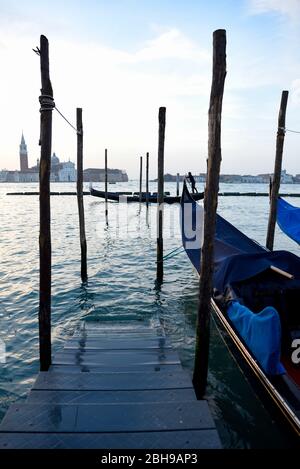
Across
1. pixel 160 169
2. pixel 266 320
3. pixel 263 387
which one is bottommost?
pixel 263 387

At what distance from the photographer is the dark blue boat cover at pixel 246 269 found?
3059 mm

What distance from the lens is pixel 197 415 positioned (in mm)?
2424

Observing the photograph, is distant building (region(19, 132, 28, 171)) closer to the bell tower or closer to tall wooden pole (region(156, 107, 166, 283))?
the bell tower

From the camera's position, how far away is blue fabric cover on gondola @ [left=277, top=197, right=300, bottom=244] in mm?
7661

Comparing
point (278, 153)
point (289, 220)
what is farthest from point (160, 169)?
point (289, 220)

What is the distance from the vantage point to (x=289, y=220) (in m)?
7.94

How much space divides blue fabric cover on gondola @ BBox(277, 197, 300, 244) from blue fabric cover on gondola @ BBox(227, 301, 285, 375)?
4809 mm

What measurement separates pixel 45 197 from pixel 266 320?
2.48 metres

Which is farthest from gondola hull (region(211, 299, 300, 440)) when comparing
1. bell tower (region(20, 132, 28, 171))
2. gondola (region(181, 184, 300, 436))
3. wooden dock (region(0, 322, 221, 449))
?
bell tower (region(20, 132, 28, 171))

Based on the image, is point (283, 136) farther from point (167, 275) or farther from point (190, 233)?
point (167, 275)

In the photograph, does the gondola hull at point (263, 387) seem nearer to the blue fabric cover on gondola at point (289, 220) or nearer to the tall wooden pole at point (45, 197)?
the tall wooden pole at point (45, 197)

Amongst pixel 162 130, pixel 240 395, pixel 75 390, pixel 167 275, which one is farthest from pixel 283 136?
pixel 75 390

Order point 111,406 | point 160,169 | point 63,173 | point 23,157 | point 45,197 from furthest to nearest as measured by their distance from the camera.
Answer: point 23,157 → point 63,173 → point 160,169 → point 45,197 → point 111,406

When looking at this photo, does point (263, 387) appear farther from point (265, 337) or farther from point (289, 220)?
point (289, 220)
